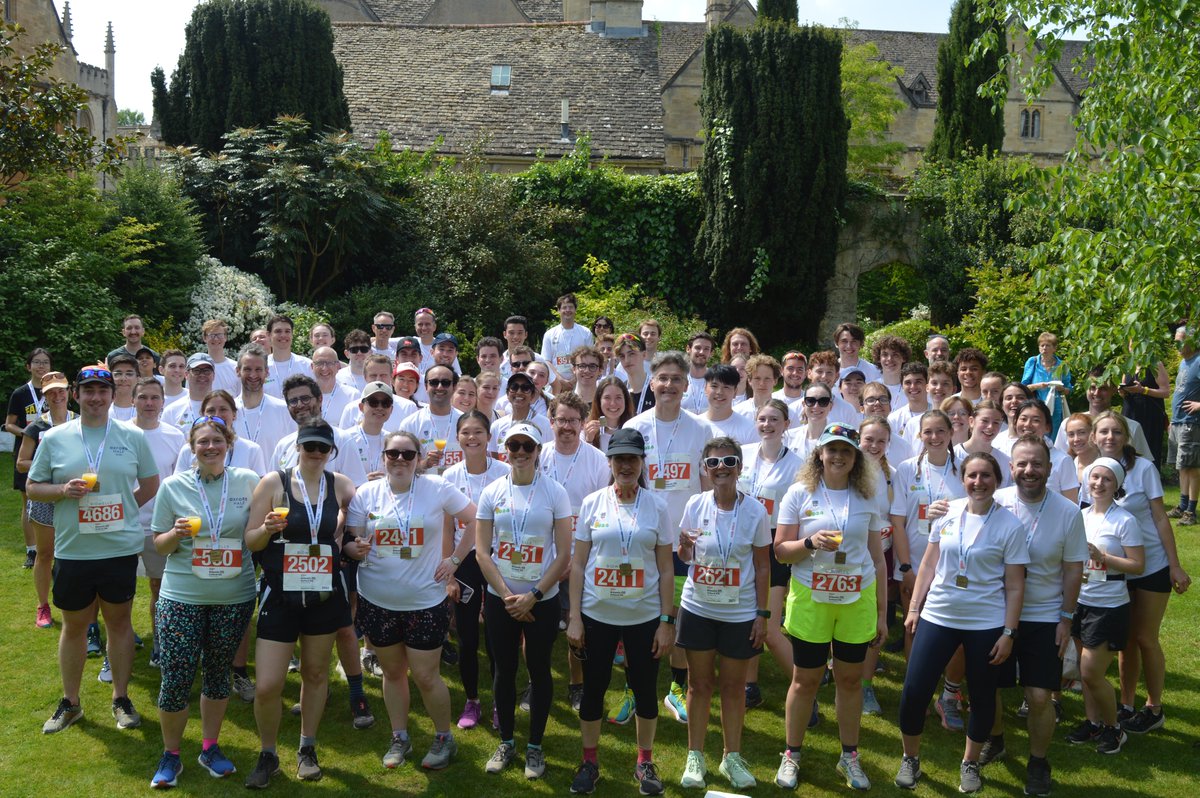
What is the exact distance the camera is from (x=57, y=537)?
6.25 m

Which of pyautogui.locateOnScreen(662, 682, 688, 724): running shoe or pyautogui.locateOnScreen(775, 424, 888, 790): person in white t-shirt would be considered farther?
pyautogui.locateOnScreen(662, 682, 688, 724): running shoe

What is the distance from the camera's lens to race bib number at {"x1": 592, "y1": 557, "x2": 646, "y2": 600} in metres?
5.65

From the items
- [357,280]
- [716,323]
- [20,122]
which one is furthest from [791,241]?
[20,122]

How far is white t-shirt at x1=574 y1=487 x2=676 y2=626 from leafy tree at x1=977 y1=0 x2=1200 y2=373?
124 inches

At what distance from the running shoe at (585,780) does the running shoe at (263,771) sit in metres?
1.70

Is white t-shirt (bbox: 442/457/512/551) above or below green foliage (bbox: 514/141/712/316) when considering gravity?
below

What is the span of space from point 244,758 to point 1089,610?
16.9 feet

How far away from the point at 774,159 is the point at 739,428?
13.6m

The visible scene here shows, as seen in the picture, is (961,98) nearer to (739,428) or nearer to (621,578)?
(739,428)

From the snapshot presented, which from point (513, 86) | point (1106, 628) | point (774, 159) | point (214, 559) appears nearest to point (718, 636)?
point (1106, 628)

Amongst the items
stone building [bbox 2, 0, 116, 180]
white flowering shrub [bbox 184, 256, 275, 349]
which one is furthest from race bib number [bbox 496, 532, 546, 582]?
stone building [bbox 2, 0, 116, 180]

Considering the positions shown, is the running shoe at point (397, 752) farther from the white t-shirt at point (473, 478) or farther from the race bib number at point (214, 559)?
the race bib number at point (214, 559)

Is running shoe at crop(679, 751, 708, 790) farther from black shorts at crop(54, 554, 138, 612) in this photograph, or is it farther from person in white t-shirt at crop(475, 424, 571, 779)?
black shorts at crop(54, 554, 138, 612)

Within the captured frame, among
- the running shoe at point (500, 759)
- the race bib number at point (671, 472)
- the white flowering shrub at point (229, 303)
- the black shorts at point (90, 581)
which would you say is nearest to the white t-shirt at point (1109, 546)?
the race bib number at point (671, 472)
